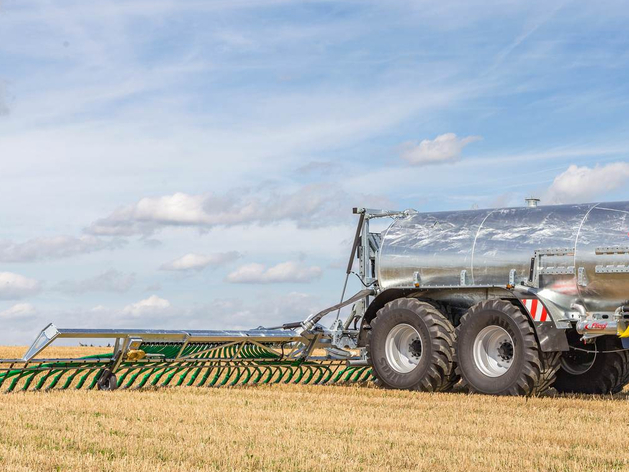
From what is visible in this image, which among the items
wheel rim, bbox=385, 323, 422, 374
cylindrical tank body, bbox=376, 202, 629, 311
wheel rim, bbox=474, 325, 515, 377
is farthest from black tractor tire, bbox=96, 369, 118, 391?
wheel rim, bbox=474, 325, 515, 377

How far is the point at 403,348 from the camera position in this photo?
1574cm

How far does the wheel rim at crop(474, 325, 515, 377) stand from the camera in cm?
1423

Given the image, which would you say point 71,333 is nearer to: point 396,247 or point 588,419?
point 396,247

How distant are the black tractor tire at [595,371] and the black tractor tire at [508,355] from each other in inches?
51.6

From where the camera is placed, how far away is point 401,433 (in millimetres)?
9656

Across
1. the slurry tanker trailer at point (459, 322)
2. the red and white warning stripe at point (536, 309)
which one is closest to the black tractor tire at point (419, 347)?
the slurry tanker trailer at point (459, 322)

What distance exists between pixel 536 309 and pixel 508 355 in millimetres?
978

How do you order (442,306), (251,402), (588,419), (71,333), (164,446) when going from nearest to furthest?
(164,446), (588,419), (251,402), (71,333), (442,306)

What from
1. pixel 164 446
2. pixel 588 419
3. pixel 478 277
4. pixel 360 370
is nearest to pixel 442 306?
pixel 478 277

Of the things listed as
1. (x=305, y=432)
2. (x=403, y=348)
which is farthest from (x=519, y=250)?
(x=305, y=432)

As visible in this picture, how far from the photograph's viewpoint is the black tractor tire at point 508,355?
44.6ft

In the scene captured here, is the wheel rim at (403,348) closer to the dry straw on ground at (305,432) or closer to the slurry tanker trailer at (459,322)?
the slurry tanker trailer at (459,322)

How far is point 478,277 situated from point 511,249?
67cm

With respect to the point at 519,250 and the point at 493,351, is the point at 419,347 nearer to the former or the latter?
the point at 493,351
